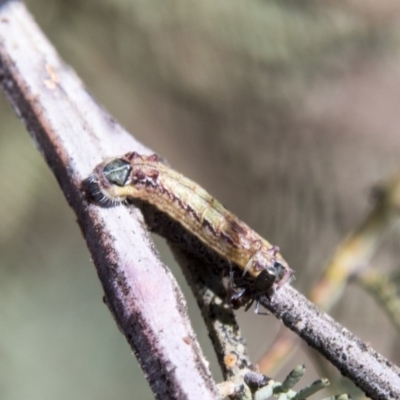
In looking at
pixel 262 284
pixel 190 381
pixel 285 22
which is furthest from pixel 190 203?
pixel 285 22

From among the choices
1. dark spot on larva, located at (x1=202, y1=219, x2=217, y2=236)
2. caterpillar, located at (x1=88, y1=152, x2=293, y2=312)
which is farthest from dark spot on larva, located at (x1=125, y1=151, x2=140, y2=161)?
dark spot on larva, located at (x1=202, y1=219, x2=217, y2=236)

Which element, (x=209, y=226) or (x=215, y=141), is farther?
(x=215, y=141)

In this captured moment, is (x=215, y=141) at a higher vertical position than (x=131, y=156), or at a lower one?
higher

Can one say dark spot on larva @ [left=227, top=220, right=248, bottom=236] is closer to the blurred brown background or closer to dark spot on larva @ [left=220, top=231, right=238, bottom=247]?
dark spot on larva @ [left=220, top=231, right=238, bottom=247]

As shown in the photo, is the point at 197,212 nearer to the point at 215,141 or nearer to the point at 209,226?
the point at 209,226

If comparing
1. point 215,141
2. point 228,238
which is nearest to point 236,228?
point 228,238

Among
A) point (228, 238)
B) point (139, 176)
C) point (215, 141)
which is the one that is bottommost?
point (228, 238)

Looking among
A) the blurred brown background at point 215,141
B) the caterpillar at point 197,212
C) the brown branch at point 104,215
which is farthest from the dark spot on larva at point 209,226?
the blurred brown background at point 215,141
